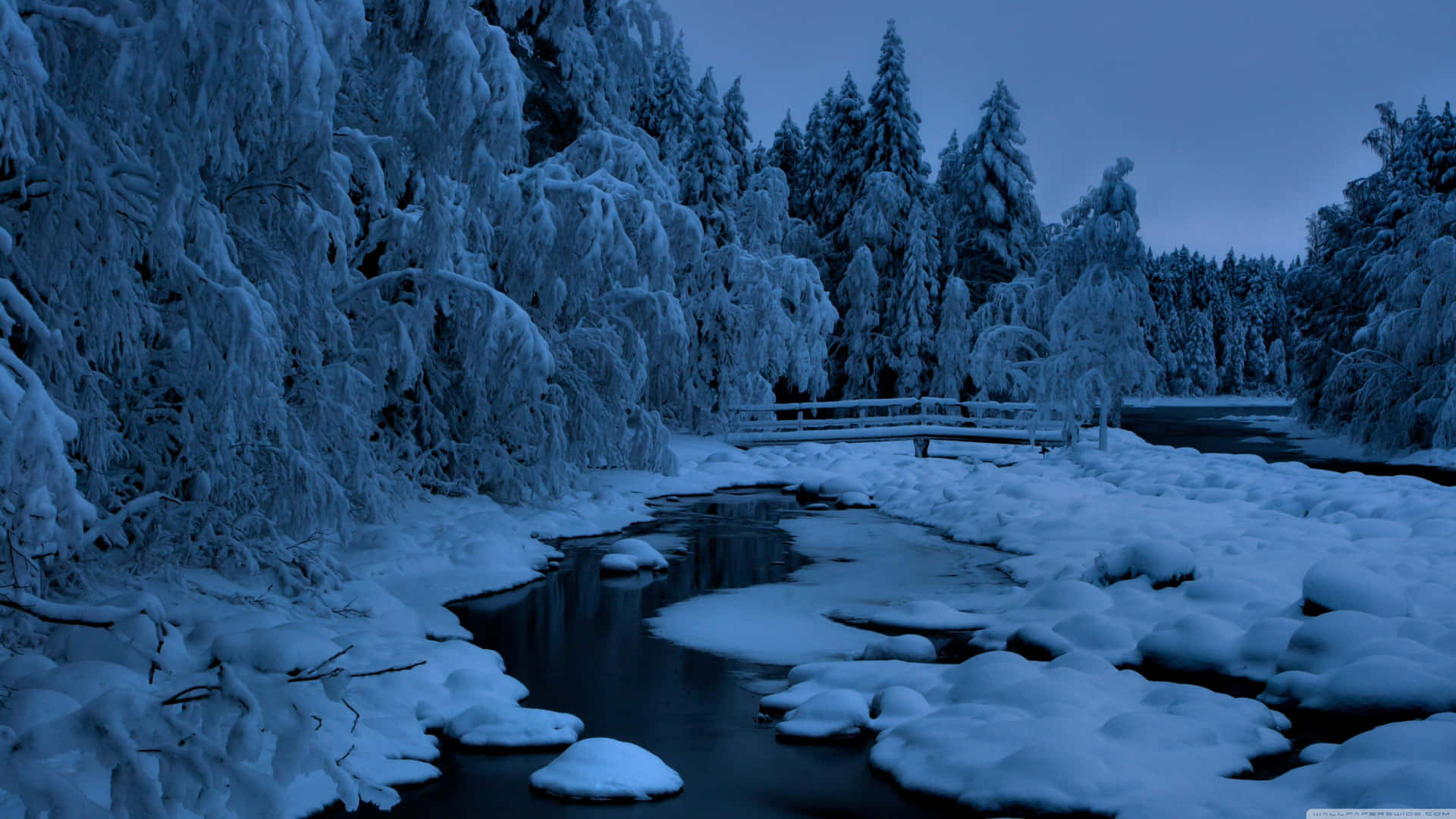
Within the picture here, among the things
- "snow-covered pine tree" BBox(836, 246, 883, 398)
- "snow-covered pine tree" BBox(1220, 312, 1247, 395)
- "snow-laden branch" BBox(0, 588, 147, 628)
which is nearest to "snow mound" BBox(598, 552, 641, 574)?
"snow-laden branch" BBox(0, 588, 147, 628)

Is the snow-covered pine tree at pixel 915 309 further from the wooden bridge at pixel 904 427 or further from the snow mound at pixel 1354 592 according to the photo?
the snow mound at pixel 1354 592

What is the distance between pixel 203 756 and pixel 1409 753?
4.90 meters

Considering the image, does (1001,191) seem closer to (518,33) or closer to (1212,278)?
(518,33)

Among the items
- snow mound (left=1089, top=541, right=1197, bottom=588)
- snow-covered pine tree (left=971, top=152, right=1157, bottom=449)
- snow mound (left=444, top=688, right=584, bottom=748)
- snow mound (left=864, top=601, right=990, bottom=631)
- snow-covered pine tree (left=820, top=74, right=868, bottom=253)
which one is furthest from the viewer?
snow-covered pine tree (left=820, top=74, right=868, bottom=253)

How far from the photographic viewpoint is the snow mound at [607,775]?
17.7 feet

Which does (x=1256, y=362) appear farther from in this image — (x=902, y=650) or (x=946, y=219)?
(x=902, y=650)

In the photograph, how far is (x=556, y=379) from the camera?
13906 millimetres

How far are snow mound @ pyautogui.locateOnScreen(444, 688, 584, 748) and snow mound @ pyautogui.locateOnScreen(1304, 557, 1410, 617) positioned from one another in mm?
5384

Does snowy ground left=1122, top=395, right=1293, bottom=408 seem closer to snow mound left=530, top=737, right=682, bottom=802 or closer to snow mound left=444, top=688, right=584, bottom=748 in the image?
snow mound left=444, top=688, right=584, bottom=748

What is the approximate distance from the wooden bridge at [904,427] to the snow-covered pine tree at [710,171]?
15.0 ft

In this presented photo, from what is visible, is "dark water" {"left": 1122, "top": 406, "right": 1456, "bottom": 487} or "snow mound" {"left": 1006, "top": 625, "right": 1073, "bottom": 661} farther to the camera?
"dark water" {"left": 1122, "top": 406, "right": 1456, "bottom": 487}

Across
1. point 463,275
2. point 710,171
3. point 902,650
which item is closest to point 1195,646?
point 902,650

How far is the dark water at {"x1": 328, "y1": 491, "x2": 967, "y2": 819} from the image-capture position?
5.33 metres

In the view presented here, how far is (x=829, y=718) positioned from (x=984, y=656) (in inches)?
45.1
